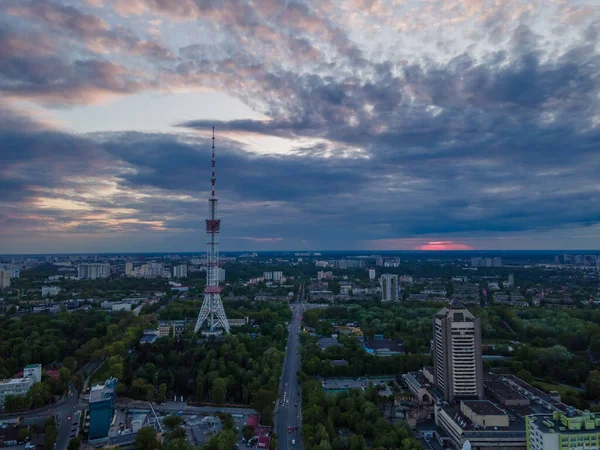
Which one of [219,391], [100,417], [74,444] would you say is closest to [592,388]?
[219,391]

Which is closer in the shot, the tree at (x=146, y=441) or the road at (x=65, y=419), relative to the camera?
the tree at (x=146, y=441)

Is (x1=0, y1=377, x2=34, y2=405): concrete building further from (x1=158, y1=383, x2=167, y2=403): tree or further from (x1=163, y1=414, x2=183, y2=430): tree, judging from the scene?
(x1=163, y1=414, x2=183, y2=430): tree

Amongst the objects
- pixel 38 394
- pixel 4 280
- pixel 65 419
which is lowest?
pixel 65 419

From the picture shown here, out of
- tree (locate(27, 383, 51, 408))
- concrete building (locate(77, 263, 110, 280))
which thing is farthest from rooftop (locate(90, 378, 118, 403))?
concrete building (locate(77, 263, 110, 280))

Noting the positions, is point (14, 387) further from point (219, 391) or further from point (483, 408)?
point (483, 408)

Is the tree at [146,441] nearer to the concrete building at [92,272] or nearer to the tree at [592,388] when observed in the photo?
the tree at [592,388]

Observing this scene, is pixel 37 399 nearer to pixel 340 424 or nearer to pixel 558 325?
pixel 340 424

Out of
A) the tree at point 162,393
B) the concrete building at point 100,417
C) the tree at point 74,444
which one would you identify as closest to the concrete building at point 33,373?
the tree at point 162,393
